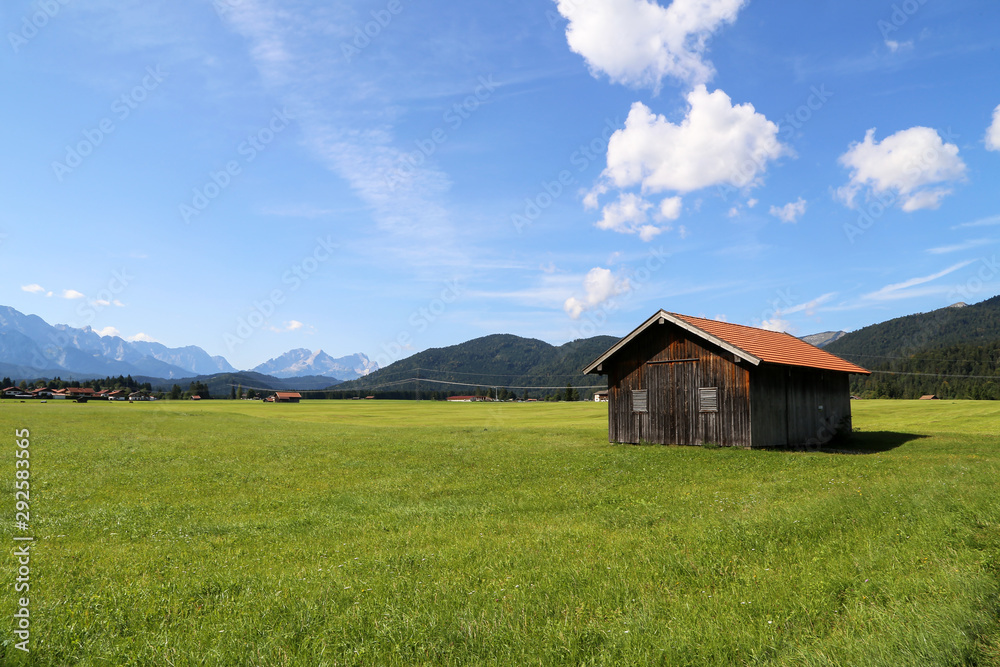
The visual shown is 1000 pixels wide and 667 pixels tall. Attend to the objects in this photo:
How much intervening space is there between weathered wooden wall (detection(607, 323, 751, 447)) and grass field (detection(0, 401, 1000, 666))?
9.34 metres

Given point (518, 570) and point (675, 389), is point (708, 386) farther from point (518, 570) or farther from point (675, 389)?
point (518, 570)

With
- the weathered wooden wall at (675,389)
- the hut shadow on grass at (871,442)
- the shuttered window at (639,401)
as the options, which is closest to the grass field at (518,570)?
the weathered wooden wall at (675,389)

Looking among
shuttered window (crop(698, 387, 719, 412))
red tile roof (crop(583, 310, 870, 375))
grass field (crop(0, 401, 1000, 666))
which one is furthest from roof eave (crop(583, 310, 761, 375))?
grass field (crop(0, 401, 1000, 666))

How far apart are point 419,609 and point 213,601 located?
9.81 ft

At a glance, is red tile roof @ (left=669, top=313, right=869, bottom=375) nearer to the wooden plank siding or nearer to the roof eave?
the roof eave

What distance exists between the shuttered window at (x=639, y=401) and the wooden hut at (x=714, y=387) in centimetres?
6

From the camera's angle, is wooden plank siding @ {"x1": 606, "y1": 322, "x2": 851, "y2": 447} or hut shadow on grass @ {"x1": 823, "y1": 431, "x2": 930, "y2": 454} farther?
hut shadow on grass @ {"x1": 823, "y1": 431, "x2": 930, "y2": 454}

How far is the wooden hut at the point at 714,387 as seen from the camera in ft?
91.0

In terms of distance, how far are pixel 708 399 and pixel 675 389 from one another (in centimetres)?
187

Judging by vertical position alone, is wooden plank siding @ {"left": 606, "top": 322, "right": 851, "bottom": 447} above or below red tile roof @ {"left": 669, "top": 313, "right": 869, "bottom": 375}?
below

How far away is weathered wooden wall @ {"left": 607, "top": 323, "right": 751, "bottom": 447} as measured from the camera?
27859mm

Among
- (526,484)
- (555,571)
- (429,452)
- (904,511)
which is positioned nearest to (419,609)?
(555,571)

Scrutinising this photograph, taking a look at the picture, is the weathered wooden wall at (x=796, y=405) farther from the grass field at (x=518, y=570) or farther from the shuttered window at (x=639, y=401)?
the grass field at (x=518, y=570)

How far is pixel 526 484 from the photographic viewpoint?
56.9ft
